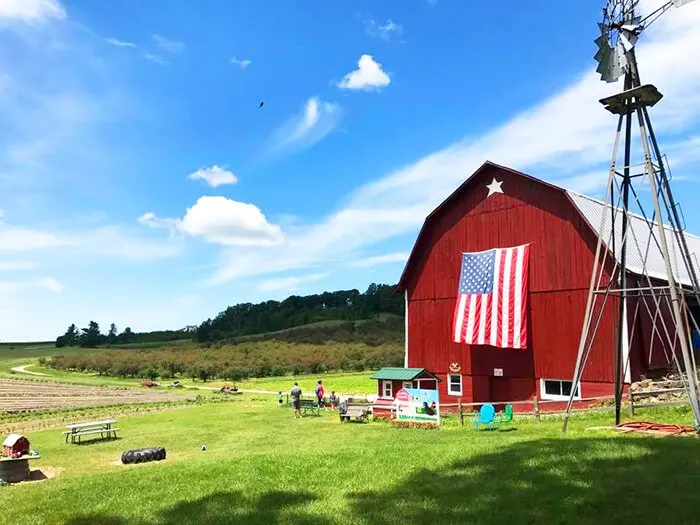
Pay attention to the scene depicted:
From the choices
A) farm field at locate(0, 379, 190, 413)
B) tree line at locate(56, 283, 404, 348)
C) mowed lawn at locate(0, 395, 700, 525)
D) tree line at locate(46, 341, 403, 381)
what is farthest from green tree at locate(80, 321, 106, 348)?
mowed lawn at locate(0, 395, 700, 525)

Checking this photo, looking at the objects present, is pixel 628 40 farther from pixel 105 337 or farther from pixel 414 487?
pixel 105 337

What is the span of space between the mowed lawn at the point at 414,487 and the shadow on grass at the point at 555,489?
2 cm

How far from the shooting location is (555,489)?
830 cm

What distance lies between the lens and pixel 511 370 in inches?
932

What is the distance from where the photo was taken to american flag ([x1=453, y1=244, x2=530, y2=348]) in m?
23.1

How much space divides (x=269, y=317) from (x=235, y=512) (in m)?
136

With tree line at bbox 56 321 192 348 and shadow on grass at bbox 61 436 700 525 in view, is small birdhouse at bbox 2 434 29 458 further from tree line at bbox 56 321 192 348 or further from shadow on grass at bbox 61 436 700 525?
tree line at bbox 56 321 192 348

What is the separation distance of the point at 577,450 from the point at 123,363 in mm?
84646

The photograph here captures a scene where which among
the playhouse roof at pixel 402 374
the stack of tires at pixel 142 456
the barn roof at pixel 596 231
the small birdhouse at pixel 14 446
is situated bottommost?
the stack of tires at pixel 142 456

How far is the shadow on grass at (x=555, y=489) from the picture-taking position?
7332 mm

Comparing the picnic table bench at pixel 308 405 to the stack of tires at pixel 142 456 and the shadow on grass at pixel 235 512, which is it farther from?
the shadow on grass at pixel 235 512

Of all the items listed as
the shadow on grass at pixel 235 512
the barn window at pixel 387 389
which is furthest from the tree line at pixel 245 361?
the shadow on grass at pixel 235 512

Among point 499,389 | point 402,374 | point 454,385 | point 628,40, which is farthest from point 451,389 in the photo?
point 628,40

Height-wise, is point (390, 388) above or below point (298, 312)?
below
